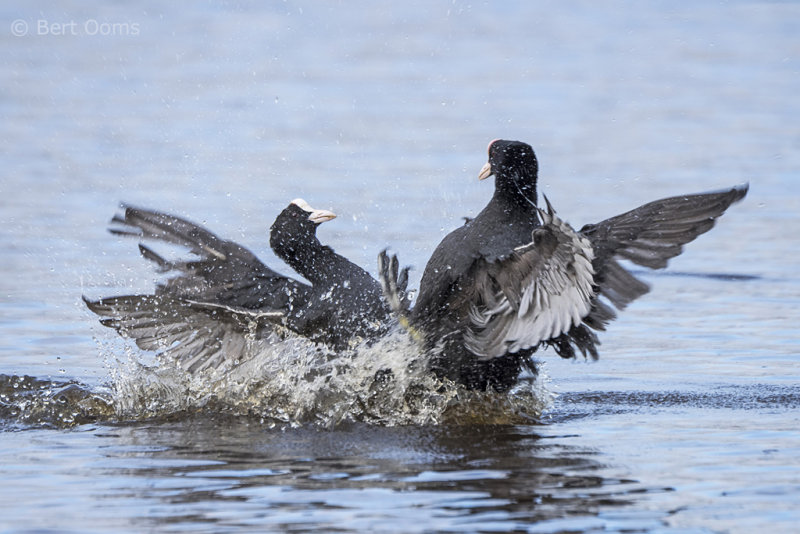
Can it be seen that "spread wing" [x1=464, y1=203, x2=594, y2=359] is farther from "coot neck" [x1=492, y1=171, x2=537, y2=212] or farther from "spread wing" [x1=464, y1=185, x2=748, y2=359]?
"coot neck" [x1=492, y1=171, x2=537, y2=212]

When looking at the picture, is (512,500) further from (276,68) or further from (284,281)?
(276,68)

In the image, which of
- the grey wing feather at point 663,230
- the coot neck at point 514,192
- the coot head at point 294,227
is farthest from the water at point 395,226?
the coot neck at point 514,192

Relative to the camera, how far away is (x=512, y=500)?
5027mm

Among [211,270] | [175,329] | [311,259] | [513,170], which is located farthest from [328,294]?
[513,170]

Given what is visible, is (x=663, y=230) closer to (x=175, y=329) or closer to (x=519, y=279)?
(x=519, y=279)

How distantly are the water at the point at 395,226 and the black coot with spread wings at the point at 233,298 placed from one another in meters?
0.20

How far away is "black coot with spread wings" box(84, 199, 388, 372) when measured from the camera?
6684 millimetres

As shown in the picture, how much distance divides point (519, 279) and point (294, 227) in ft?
4.42

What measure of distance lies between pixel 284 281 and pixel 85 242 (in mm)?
3974

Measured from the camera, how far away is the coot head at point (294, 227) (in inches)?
271

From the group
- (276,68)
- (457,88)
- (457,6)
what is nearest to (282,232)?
(457,88)

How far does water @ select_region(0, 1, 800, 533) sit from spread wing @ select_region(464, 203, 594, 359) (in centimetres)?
42

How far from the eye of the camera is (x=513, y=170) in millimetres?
6629

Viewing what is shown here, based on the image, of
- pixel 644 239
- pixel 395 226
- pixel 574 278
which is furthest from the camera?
pixel 395 226
